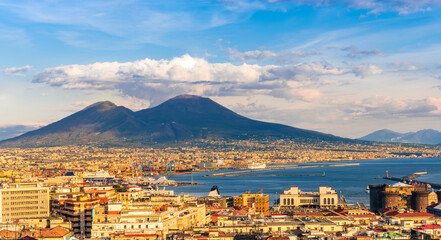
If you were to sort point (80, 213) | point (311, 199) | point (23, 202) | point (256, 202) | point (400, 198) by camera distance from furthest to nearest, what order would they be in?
point (311, 199) < point (256, 202) < point (400, 198) < point (23, 202) < point (80, 213)

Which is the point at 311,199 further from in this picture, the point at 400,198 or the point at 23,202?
the point at 23,202

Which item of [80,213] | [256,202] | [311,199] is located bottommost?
[256,202]

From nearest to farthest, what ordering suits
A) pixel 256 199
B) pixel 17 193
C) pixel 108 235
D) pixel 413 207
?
1. pixel 108 235
2. pixel 17 193
3. pixel 413 207
4. pixel 256 199

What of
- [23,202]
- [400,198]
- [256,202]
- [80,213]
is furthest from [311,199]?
[80,213]

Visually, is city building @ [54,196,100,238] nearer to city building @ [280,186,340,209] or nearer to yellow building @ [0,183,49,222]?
yellow building @ [0,183,49,222]

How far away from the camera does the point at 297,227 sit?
5634cm

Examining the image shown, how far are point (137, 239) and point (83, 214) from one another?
21.2 metres

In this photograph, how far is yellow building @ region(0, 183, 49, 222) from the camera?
7719cm

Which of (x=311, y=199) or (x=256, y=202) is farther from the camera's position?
(x=311, y=199)

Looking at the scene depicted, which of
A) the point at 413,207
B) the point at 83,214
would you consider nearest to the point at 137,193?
Result: the point at 83,214

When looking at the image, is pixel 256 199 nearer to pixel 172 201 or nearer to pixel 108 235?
pixel 172 201

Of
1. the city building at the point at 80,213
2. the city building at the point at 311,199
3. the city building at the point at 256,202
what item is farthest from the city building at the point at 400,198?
the city building at the point at 80,213

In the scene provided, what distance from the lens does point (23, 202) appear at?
78312mm

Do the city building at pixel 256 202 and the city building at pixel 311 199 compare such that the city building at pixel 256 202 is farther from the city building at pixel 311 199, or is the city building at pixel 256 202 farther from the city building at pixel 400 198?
the city building at pixel 400 198
